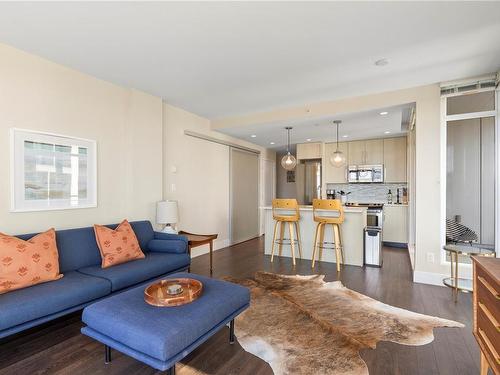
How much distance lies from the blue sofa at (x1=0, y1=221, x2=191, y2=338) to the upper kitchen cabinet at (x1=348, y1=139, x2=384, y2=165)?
4731mm

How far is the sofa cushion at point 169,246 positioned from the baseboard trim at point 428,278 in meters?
2.99

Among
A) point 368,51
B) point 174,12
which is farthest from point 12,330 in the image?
point 368,51

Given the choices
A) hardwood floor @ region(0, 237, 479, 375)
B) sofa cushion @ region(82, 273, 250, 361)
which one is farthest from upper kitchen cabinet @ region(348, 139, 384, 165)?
sofa cushion @ region(82, 273, 250, 361)

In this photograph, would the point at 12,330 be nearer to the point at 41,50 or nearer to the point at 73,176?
the point at 73,176

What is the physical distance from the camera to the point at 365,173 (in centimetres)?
633

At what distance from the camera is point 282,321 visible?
2.42m

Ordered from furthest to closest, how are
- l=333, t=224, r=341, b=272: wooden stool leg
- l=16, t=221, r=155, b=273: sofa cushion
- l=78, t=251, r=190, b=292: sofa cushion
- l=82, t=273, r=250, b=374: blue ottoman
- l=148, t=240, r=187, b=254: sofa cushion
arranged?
l=333, t=224, r=341, b=272: wooden stool leg → l=148, t=240, r=187, b=254: sofa cushion → l=16, t=221, r=155, b=273: sofa cushion → l=78, t=251, r=190, b=292: sofa cushion → l=82, t=273, r=250, b=374: blue ottoman

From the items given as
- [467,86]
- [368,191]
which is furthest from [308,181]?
[467,86]

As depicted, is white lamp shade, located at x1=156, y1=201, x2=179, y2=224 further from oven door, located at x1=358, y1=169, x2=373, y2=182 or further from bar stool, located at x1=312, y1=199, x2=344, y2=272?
oven door, located at x1=358, y1=169, x2=373, y2=182

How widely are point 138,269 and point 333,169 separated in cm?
528

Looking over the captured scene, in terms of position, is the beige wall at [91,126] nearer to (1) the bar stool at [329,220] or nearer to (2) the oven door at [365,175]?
(1) the bar stool at [329,220]

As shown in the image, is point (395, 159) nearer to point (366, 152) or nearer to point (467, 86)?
point (366, 152)

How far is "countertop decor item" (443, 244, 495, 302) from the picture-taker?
9.34 feet

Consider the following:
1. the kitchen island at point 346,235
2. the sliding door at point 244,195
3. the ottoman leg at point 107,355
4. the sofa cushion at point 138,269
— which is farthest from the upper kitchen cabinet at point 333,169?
the ottoman leg at point 107,355
